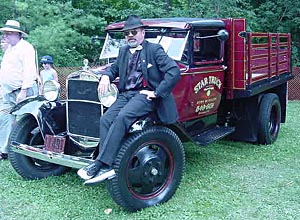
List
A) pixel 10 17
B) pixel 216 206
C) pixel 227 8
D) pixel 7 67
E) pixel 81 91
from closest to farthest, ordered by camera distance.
Answer: pixel 216 206 < pixel 81 91 < pixel 7 67 < pixel 10 17 < pixel 227 8

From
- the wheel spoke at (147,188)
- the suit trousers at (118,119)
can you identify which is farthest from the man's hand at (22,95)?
the wheel spoke at (147,188)

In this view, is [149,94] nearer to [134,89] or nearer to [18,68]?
[134,89]

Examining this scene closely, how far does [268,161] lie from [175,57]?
6.74ft

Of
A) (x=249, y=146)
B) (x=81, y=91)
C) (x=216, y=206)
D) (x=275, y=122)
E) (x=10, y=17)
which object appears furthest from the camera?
(x=10, y=17)

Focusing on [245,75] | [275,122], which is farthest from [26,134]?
[275,122]

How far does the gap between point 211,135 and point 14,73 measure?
107 inches

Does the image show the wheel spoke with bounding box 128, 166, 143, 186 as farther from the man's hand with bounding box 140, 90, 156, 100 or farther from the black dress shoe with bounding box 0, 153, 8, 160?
the black dress shoe with bounding box 0, 153, 8, 160

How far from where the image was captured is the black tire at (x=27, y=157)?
206 inches

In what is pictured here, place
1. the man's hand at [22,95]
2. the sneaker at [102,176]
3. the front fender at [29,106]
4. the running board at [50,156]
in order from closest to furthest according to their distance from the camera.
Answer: the sneaker at [102,176] → the running board at [50,156] → the front fender at [29,106] → the man's hand at [22,95]

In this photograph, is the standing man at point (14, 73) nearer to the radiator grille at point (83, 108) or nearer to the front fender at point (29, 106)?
the front fender at point (29, 106)

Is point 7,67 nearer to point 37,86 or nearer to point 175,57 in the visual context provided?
point 37,86

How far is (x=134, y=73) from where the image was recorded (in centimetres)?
477

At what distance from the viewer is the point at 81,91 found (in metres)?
4.98

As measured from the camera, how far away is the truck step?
558 cm
